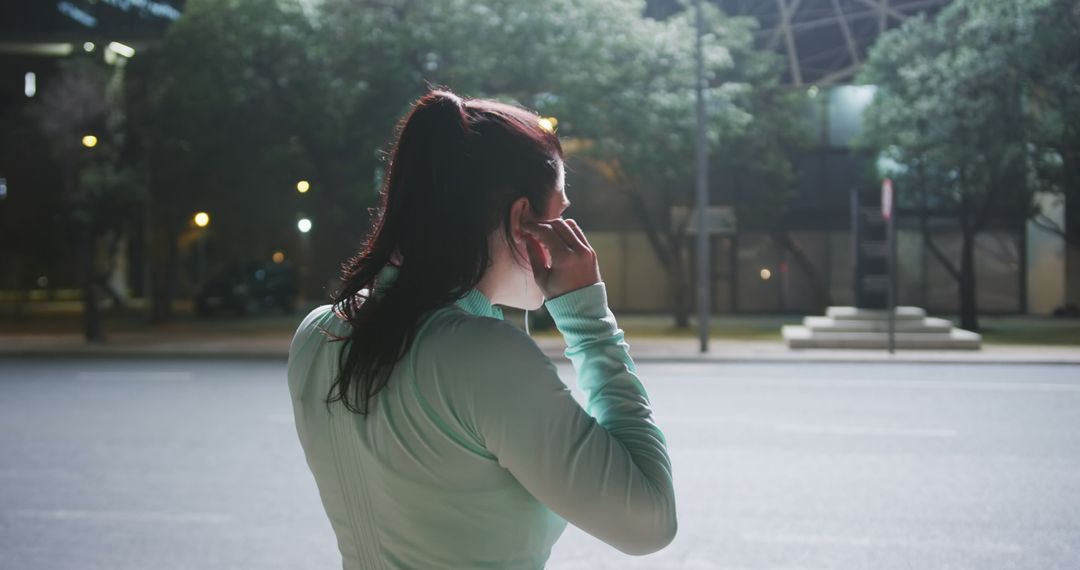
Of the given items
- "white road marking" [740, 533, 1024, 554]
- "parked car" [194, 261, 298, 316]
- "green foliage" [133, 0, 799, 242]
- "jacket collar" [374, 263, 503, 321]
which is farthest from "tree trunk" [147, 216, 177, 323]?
"jacket collar" [374, 263, 503, 321]

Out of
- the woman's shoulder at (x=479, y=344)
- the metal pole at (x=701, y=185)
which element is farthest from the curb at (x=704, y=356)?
the woman's shoulder at (x=479, y=344)

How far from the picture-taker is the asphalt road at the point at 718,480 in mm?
5762

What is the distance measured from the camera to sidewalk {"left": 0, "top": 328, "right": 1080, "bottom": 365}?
17078 mm

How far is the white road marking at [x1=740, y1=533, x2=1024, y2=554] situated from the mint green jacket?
4.77 metres

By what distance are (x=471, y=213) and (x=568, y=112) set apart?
1867cm

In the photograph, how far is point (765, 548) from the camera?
5.79 m

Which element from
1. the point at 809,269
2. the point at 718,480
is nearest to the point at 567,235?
the point at 718,480

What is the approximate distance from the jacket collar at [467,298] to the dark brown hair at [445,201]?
0.07 feet

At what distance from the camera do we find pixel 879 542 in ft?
19.3

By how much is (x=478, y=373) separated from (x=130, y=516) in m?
6.01

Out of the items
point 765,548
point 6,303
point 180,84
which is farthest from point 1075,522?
point 6,303

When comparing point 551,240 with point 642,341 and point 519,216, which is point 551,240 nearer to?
point 519,216

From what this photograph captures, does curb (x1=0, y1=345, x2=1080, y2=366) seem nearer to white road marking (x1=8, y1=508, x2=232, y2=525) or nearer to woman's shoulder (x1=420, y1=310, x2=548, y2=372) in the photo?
white road marking (x1=8, y1=508, x2=232, y2=525)

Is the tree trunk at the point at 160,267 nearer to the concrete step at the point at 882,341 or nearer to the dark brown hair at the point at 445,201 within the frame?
the concrete step at the point at 882,341
